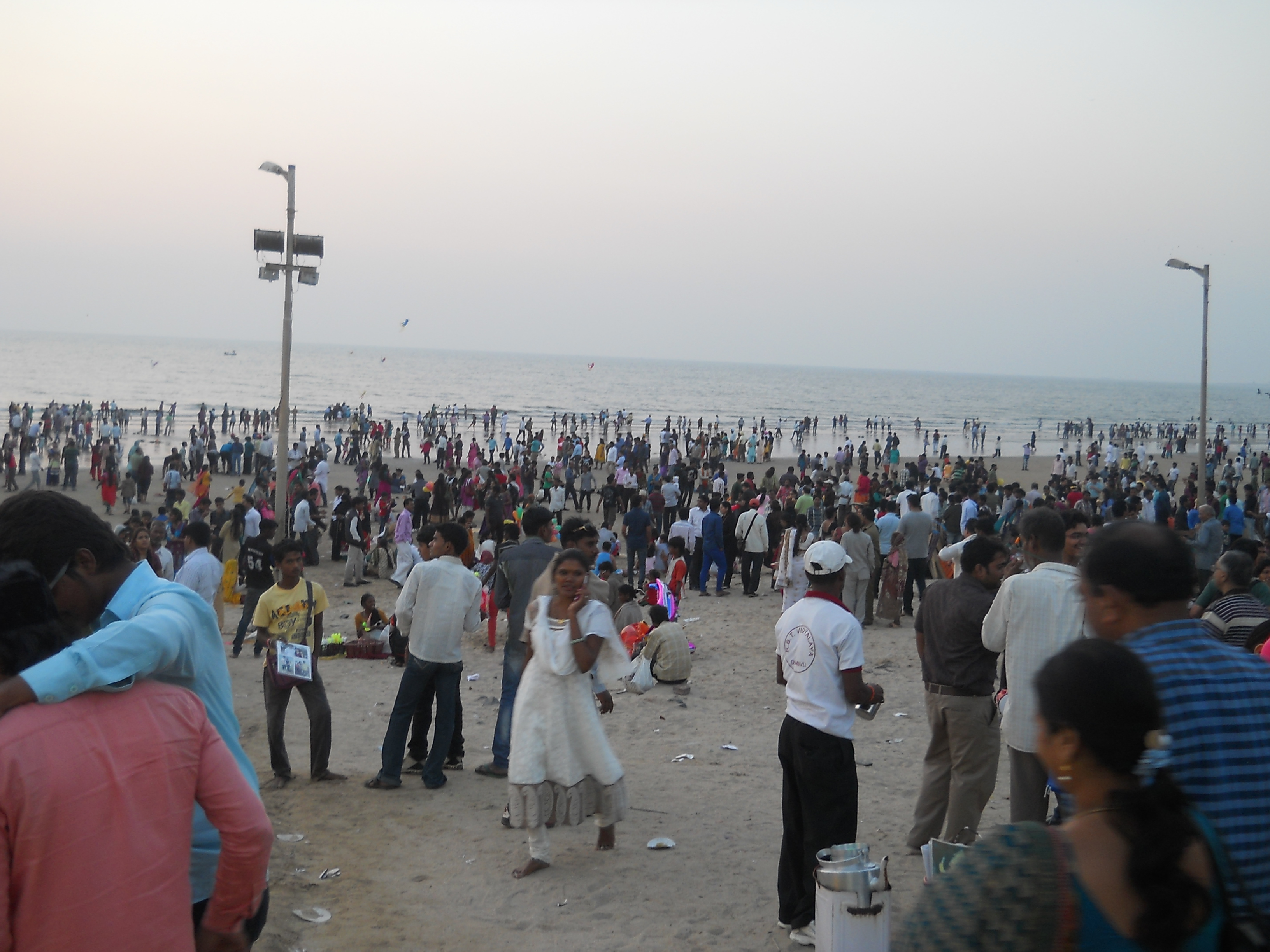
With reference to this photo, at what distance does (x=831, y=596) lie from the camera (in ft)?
15.2

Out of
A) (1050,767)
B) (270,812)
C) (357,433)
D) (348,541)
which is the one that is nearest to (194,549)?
(270,812)

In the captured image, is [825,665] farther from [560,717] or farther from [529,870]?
[529,870]

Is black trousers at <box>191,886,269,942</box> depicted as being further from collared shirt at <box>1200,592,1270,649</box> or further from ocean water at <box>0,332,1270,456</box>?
ocean water at <box>0,332,1270,456</box>

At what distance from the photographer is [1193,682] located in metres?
2.28

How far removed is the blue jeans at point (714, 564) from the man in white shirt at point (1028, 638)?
1054cm

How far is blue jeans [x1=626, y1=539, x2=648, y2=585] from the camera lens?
15.9m

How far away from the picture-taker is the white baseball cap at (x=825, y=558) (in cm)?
454

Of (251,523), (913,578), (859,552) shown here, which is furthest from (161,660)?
(251,523)

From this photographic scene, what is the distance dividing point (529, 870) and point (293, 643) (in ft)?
→ 8.62

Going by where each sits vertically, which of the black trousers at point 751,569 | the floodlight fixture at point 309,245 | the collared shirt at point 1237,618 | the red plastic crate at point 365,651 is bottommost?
the red plastic crate at point 365,651

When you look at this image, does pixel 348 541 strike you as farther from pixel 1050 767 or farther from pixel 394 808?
pixel 1050 767

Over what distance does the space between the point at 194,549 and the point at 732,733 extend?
17.1ft

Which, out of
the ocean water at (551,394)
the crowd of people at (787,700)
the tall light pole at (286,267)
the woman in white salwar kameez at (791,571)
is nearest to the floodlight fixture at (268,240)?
the tall light pole at (286,267)

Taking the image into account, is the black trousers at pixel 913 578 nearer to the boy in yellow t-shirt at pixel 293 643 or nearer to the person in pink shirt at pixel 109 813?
the boy in yellow t-shirt at pixel 293 643
